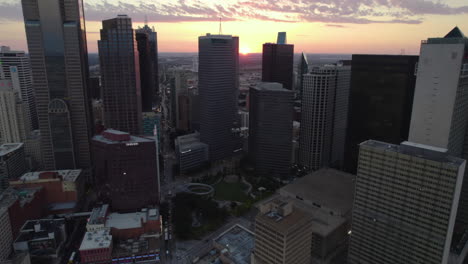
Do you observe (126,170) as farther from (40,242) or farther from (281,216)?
(281,216)

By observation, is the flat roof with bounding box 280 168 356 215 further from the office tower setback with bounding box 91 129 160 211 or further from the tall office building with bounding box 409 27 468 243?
the office tower setback with bounding box 91 129 160 211

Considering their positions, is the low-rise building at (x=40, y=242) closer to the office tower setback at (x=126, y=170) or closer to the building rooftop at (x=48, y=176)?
the office tower setback at (x=126, y=170)

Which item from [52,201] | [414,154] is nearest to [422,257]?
[414,154]

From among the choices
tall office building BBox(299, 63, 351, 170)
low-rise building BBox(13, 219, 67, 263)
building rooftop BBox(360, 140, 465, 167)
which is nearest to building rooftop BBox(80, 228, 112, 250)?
low-rise building BBox(13, 219, 67, 263)

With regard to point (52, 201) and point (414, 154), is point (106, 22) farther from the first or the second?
point (414, 154)

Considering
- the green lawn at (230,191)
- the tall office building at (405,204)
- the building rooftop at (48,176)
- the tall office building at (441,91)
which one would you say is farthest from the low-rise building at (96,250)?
the tall office building at (441,91)
